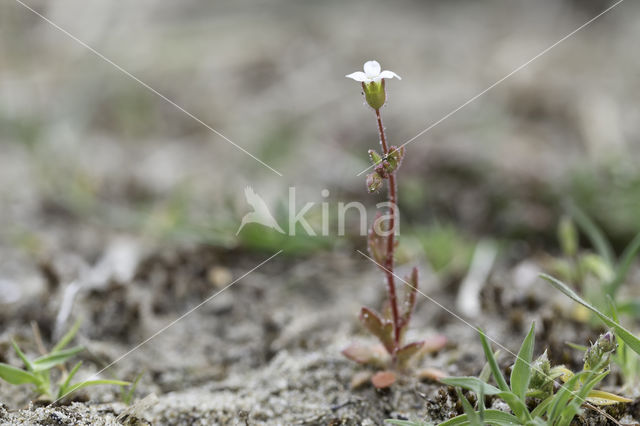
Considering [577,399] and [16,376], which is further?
[16,376]

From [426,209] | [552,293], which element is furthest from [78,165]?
[552,293]

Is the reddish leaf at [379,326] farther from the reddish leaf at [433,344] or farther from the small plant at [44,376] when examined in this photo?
the small plant at [44,376]

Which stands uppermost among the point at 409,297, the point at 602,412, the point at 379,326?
the point at 409,297

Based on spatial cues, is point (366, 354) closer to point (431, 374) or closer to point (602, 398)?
point (431, 374)

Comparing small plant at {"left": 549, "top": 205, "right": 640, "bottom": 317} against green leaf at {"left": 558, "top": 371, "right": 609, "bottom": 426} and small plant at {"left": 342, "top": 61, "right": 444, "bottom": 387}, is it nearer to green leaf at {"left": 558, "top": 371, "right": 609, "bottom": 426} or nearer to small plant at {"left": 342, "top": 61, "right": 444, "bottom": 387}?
green leaf at {"left": 558, "top": 371, "right": 609, "bottom": 426}

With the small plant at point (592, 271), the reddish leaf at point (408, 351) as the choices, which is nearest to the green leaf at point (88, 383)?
the reddish leaf at point (408, 351)

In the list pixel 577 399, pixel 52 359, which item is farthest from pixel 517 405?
pixel 52 359
